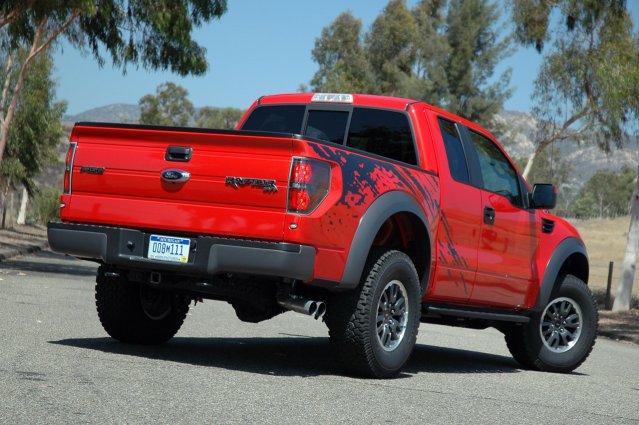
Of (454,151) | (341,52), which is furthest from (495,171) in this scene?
(341,52)

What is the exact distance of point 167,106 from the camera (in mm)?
93438

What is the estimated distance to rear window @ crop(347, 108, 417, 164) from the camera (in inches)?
337

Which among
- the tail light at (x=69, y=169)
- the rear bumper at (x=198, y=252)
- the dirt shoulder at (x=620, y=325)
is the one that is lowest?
the dirt shoulder at (x=620, y=325)

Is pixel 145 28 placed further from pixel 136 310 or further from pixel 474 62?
pixel 474 62

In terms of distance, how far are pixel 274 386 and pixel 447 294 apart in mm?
2230

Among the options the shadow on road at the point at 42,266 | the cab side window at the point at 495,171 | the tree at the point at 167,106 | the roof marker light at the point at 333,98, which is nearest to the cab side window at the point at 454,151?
the cab side window at the point at 495,171

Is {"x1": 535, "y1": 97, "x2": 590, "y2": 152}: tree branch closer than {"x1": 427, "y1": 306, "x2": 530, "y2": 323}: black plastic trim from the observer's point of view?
No

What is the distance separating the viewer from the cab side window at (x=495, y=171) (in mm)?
9289

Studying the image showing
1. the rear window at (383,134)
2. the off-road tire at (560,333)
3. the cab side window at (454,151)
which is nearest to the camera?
the rear window at (383,134)

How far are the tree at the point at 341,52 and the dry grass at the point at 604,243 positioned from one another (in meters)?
19.6

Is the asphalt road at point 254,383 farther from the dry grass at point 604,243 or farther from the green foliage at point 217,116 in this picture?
the green foliage at point 217,116

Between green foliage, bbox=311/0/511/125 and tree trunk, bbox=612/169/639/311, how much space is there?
34.3m

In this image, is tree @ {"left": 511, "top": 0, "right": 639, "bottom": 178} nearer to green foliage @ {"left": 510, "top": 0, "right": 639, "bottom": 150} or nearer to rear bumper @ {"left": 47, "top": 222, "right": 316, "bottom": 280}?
green foliage @ {"left": 510, "top": 0, "right": 639, "bottom": 150}

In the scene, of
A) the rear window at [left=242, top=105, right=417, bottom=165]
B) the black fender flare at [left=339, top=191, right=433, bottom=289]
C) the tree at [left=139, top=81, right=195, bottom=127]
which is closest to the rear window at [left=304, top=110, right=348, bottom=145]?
the rear window at [left=242, top=105, right=417, bottom=165]
